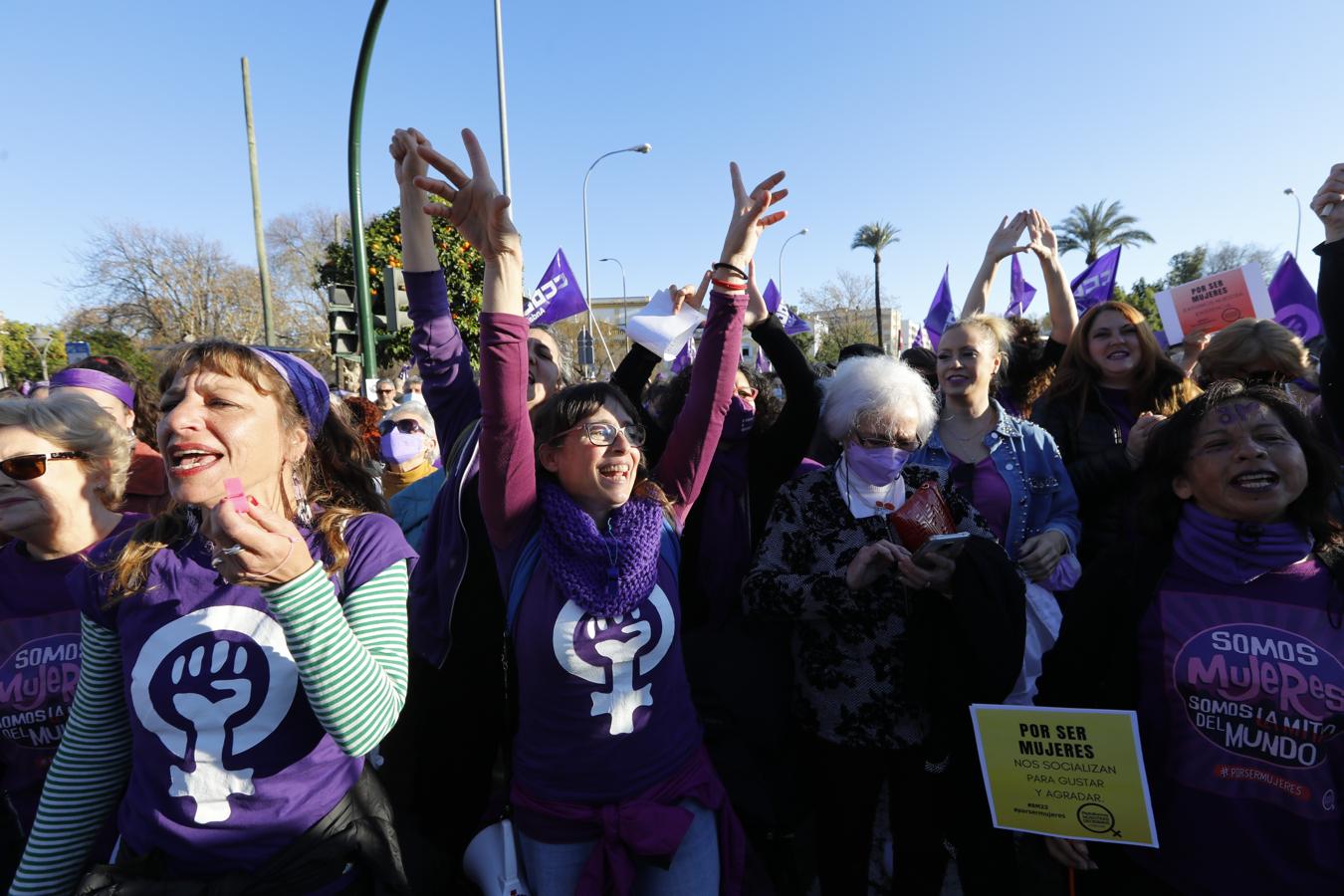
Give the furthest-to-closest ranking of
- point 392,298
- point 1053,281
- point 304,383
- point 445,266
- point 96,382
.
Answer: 1. point 445,266
2. point 392,298
3. point 1053,281
4. point 96,382
5. point 304,383

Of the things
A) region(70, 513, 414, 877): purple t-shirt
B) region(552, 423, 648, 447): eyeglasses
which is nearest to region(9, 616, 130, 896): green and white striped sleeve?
region(70, 513, 414, 877): purple t-shirt

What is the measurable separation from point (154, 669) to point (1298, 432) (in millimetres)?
2904

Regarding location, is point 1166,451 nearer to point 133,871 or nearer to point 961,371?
point 961,371

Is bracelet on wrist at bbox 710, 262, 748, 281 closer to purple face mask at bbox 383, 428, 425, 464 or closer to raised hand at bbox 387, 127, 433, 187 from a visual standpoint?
raised hand at bbox 387, 127, 433, 187

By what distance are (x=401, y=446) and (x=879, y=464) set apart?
8.07 ft

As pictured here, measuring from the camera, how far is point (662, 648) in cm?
200

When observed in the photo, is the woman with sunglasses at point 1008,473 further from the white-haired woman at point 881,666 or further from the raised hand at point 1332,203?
the raised hand at point 1332,203

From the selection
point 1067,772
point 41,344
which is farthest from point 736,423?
point 41,344

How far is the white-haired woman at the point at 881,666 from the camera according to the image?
7.09 ft

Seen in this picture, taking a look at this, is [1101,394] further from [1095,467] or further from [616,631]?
[616,631]

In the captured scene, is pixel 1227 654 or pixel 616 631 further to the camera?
pixel 616 631

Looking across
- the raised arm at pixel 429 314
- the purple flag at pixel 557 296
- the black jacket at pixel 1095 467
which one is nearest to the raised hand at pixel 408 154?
the raised arm at pixel 429 314

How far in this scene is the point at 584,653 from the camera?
1.89m

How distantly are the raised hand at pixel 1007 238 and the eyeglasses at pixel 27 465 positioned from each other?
4416mm
